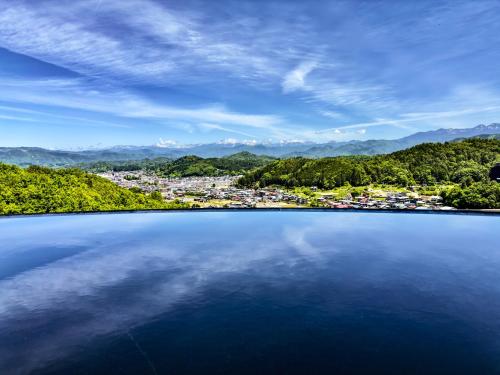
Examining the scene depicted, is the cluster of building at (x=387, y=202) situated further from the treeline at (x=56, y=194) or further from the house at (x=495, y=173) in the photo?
the treeline at (x=56, y=194)

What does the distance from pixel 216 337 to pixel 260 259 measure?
665cm

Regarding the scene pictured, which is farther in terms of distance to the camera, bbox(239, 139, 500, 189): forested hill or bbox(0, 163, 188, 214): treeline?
bbox(239, 139, 500, 189): forested hill

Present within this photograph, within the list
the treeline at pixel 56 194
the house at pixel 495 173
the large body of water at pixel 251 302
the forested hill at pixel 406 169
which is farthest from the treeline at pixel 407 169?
the large body of water at pixel 251 302

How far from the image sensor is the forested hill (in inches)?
2393

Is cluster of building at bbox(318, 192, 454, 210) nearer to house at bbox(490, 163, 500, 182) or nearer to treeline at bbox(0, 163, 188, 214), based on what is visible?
house at bbox(490, 163, 500, 182)

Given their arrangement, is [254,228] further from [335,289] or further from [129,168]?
[129,168]

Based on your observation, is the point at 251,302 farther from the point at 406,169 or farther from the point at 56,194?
the point at 406,169

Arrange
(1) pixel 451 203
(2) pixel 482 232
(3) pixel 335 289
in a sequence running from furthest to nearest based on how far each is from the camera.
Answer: (1) pixel 451 203, (2) pixel 482 232, (3) pixel 335 289

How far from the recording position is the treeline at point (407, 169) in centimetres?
6034

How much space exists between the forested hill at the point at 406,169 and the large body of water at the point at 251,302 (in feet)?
141

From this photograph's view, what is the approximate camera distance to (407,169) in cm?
6694

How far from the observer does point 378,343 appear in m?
8.99

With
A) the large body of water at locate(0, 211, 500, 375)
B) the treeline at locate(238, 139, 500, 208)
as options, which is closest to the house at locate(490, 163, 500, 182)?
the treeline at locate(238, 139, 500, 208)

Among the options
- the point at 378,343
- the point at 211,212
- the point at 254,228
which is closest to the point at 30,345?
the point at 378,343
